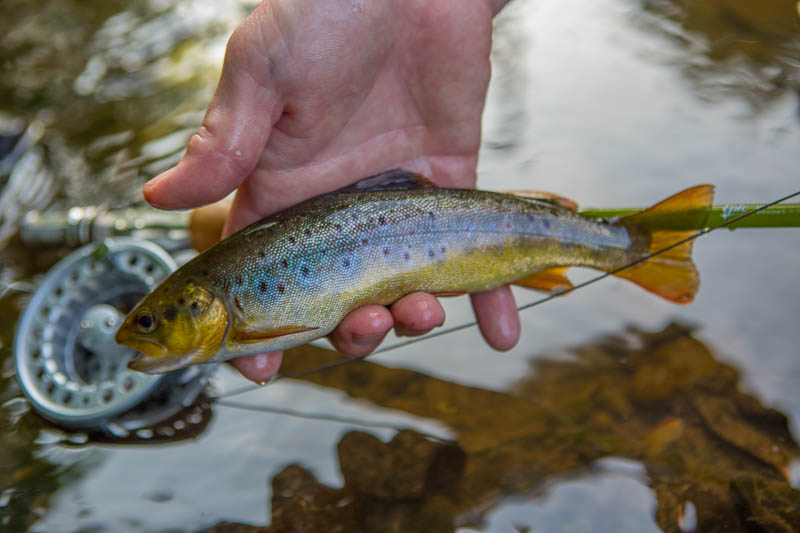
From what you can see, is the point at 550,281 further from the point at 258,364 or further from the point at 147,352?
the point at 147,352

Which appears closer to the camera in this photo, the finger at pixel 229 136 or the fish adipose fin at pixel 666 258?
the finger at pixel 229 136

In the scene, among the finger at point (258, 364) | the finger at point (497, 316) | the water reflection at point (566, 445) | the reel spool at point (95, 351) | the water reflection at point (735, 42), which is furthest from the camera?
the water reflection at point (735, 42)

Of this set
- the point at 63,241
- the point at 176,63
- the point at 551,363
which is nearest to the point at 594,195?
the point at 551,363

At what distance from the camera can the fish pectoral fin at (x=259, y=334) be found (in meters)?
2.28

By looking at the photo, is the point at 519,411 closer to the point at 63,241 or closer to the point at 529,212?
the point at 529,212

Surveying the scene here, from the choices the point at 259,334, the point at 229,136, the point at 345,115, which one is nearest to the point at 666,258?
the point at 345,115

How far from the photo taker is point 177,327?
2238 mm

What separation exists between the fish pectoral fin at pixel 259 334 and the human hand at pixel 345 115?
22 cm

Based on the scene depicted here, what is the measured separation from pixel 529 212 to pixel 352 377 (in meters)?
1.27

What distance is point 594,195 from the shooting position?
4105 mm

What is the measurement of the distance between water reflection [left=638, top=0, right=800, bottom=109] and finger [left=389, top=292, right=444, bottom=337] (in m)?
3.55

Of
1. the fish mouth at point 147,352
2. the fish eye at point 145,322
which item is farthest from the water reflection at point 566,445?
the fish eye at point 145,322

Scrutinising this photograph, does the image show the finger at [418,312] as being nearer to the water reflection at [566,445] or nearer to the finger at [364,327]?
the finger at [364,327]

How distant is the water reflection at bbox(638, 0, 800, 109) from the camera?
4.88 m
